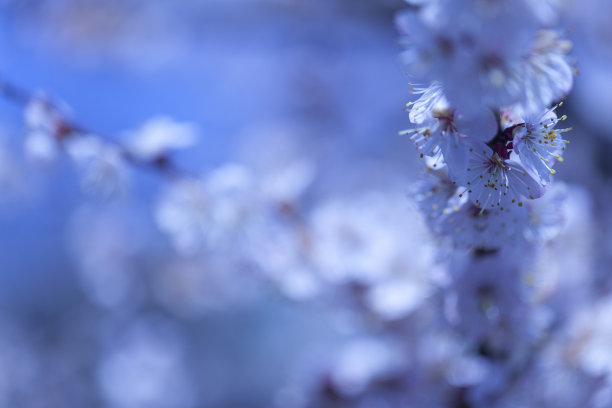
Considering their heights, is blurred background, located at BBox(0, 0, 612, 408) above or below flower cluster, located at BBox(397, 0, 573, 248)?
above

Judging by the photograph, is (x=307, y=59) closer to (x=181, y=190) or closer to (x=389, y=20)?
(x=389, y=20)

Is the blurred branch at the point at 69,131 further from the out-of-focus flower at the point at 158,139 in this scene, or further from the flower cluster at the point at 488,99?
the flower cluster at the point at 488,99

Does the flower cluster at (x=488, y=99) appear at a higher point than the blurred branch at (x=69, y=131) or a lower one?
lower

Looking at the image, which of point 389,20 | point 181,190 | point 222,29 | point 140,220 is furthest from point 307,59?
point 181,190

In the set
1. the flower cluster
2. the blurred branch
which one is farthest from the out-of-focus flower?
the flower cluster

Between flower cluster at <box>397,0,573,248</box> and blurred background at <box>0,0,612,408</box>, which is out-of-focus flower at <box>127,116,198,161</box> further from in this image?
flower cluster at <box>397,0,573,248</box>

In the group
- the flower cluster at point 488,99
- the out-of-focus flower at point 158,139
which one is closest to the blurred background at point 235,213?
the out-of-focus flower at point 158,139

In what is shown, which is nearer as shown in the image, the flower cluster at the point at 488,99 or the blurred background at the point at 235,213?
the flower cluster at the point at 488,99
